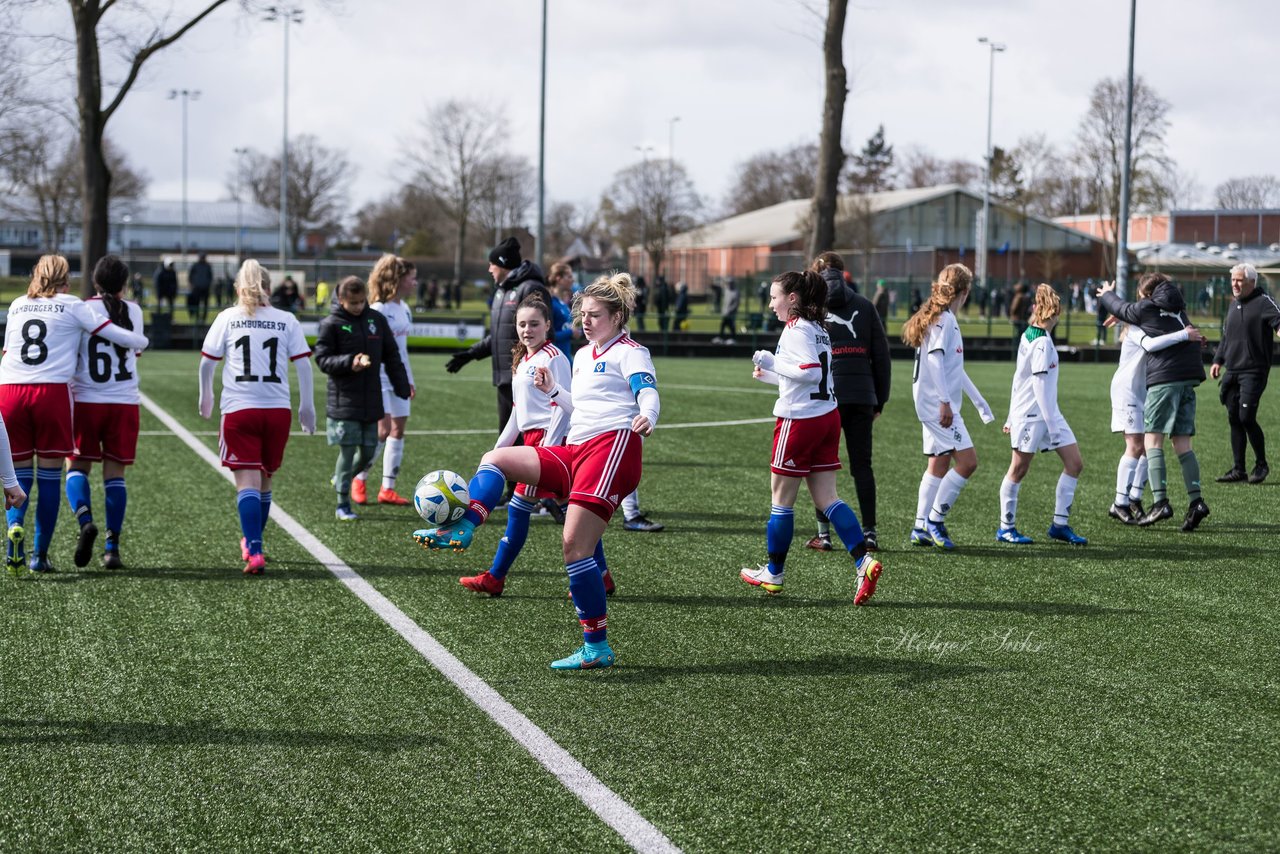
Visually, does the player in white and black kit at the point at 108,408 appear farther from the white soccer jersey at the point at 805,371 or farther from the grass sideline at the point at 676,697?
the white soccer jersey at the point at 805,371

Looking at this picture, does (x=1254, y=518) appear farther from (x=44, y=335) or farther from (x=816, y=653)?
(x=44, y=335)

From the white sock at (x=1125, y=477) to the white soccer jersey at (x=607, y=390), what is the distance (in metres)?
5.36

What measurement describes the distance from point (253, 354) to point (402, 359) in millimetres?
2546

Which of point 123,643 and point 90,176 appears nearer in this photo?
point 123,643

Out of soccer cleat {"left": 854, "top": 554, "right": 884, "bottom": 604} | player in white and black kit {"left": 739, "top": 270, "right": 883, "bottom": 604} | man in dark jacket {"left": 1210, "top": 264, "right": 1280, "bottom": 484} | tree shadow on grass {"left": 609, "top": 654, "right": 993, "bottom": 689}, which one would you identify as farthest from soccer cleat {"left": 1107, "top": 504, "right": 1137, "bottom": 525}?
tree shadow on grass {"left": 609, "top": 654, "right": 993, "bottom": 689}

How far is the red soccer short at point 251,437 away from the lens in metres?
7.89

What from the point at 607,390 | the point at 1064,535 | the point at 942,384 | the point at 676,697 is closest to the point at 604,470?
the point at 607,390

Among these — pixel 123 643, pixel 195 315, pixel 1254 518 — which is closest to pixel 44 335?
pixel 123 643

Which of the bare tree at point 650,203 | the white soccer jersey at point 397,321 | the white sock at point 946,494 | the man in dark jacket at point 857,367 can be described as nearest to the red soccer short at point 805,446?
the man in dark jacket at point 857,367

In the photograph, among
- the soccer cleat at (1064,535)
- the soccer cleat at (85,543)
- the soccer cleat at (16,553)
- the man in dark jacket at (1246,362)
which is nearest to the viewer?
the soccer cleat at (16,553)

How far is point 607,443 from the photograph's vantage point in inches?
231

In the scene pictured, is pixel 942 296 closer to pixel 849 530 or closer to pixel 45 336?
pixel 849 530

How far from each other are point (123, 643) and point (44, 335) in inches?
86.7

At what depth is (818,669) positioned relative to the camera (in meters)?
6.05
